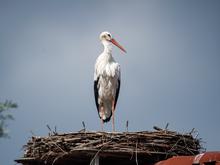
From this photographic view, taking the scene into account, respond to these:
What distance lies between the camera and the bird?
1190cm

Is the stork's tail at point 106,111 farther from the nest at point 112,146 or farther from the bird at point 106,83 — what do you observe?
the nest at point 112,146

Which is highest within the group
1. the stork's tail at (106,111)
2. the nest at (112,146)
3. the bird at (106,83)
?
the bird at (106,83)

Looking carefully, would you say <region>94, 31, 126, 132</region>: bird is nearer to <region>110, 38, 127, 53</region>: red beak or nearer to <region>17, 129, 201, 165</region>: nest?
<region>110, 38, 127, 53</region>: red beak

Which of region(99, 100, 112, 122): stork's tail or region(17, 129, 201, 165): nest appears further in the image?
region(99, 100, 112, 122): stork's tail

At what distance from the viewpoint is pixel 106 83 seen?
12.0 metres

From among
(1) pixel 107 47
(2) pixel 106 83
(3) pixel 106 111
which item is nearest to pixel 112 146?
(2) pixel 106 83

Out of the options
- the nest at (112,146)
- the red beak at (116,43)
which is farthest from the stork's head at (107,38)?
the nest at (112,146)

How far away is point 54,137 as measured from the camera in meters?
9.01

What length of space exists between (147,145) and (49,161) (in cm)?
168

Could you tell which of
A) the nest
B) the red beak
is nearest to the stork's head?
the red beak

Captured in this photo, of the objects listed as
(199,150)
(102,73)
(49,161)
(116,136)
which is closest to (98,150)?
(116,136)

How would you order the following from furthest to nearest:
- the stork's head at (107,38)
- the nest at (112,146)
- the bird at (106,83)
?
the stork's head at (107,38), the bird at (106,83), the nest at (112,146)

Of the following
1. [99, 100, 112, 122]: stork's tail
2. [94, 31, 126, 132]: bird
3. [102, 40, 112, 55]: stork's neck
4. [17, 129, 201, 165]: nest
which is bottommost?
[17, 129, 201, 165]: nest

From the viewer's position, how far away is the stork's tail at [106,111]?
1224 centimetres
